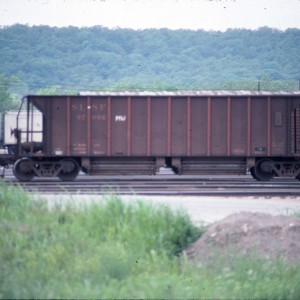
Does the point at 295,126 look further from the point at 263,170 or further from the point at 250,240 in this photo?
the point at 250,240

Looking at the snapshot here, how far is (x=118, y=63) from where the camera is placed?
5144 cm

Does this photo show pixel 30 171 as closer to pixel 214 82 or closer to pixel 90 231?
pixel 90 231

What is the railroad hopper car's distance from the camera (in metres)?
20.1

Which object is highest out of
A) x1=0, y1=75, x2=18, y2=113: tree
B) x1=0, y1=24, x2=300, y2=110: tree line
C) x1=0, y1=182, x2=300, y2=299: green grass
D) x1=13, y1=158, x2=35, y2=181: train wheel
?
x1=0, y1=24, x2=300, y2=110: tree line

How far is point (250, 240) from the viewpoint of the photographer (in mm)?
8258

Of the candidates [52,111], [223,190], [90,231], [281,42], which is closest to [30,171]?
[52,111]

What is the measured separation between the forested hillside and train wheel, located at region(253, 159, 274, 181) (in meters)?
20.9

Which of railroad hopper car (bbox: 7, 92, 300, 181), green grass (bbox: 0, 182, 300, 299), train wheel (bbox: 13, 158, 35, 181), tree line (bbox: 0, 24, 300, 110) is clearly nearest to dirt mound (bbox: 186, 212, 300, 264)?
green grass (bbox: 0, 182, 300, 299)

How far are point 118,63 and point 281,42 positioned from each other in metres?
15.9

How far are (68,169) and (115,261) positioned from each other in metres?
13.4

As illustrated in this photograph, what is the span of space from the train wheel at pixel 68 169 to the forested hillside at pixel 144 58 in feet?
56.0

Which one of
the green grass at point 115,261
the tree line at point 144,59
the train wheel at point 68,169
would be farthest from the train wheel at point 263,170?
the tree line at point 144,59

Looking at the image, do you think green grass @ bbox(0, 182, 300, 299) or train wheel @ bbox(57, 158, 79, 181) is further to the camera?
train wheel @ bbox(57, 158, 79, 181)

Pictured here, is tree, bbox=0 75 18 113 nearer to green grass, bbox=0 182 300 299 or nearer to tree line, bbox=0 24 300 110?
tree line, bbox=0 24 300 110
